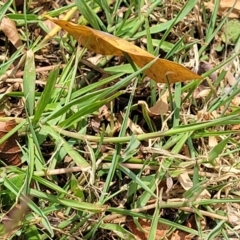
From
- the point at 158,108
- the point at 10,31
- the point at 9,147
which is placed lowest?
the point at 158,108

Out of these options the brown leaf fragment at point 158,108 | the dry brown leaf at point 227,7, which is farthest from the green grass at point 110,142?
the dry brown leaf at point 227,7

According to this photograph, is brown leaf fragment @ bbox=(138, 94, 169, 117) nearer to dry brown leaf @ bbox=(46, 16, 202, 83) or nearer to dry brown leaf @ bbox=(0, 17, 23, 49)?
dry brown leaf @ bbox=(46, 16, 202, 83)

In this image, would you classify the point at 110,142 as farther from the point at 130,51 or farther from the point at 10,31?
the point at 10,31

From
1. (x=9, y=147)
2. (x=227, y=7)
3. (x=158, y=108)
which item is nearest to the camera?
(x=9, y=147)

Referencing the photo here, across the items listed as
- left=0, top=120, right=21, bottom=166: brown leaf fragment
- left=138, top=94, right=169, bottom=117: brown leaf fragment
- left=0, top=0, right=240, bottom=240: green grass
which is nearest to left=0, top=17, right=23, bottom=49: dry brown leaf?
left=0, top=0, right=240, bottom=240: green grass

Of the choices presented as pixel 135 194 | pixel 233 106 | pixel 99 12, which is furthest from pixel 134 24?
pixel 135 194

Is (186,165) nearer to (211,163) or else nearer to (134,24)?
(211,163)

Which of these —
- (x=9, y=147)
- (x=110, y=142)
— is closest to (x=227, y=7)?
(x=110, y=142)
